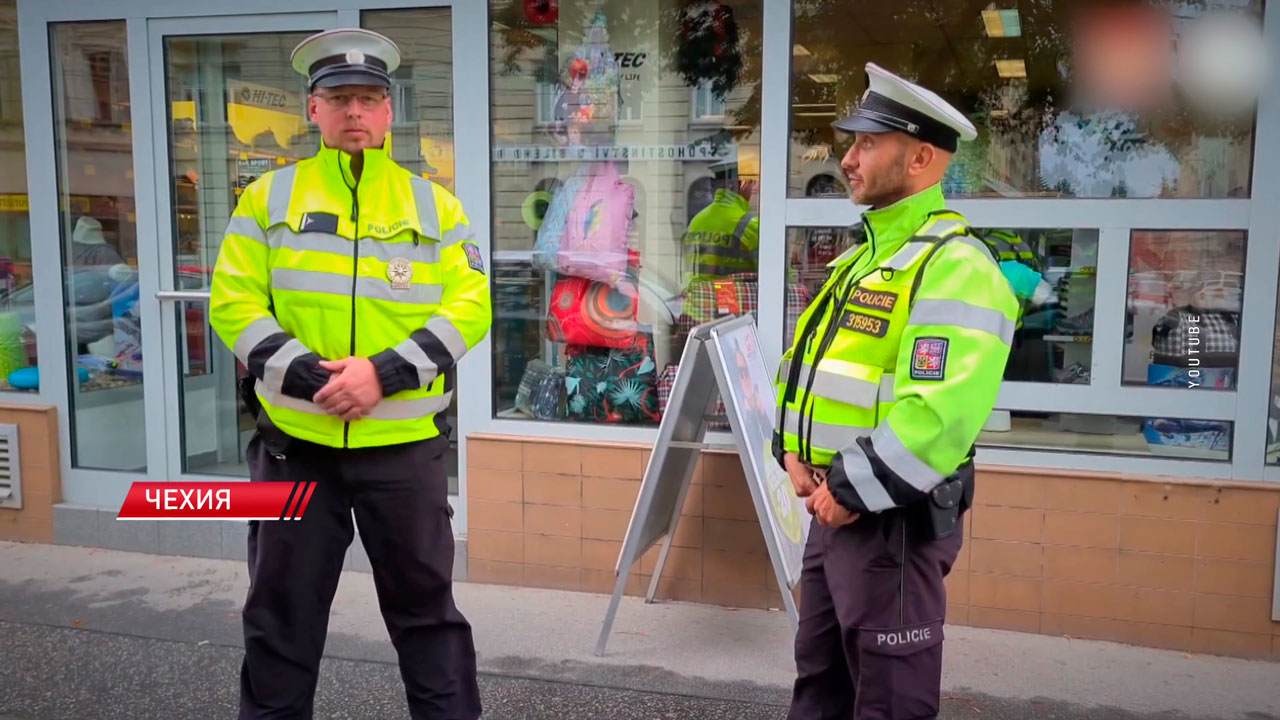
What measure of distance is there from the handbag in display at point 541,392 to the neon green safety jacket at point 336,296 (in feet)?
6.64

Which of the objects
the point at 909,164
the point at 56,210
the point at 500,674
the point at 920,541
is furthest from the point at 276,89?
the point at 920,541

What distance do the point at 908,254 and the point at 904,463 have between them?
489 millimetres

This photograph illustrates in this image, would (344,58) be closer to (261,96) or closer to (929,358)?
(929,358)

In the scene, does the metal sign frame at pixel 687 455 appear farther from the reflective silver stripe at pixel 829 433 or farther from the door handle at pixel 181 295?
the door handle at pixel 181 295

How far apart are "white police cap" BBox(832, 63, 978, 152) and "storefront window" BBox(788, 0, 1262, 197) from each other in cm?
204

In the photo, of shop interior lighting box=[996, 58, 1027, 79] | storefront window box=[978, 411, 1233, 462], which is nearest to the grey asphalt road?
storefront window box=[978, 411, 1233, 462]

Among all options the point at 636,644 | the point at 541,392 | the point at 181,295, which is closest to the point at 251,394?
the point at 636,644

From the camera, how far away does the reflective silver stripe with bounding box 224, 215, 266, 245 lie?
2.84m

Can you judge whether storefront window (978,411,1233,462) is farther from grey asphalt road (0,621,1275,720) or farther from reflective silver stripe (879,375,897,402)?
reflective silver stripe (879,375,897,402)

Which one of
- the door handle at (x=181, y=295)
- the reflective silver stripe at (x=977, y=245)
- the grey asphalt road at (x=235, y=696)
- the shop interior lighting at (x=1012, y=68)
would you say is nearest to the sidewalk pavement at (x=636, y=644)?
the grey asphalt road at (x=235, y=696)

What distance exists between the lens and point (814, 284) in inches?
180

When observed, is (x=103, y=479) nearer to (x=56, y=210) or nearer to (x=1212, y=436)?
(x=56, y=210)

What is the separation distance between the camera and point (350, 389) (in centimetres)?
268

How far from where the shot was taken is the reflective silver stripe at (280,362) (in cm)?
273
